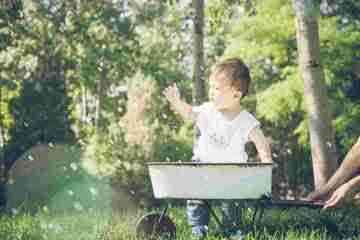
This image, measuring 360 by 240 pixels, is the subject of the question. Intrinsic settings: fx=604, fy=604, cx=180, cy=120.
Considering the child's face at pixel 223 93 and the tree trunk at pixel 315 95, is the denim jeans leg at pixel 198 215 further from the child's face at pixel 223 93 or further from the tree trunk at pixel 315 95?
the tree trunk at pixel 315 95

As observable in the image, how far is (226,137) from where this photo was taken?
3.85 m

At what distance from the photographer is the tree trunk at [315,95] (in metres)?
→ 5.21

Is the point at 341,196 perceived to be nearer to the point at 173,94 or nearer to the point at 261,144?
the point at 261,144

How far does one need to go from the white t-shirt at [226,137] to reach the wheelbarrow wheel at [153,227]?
487mm

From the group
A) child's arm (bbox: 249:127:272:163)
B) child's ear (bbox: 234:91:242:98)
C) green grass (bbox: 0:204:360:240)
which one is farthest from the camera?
green grass (bbox: 0:204:360:240)

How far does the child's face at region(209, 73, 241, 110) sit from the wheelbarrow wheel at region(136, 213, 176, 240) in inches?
32.6

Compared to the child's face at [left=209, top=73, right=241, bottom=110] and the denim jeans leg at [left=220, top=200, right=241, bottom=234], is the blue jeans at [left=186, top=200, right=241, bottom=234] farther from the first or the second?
the child's face at [left=209, top=73, right=241, bottom=110]

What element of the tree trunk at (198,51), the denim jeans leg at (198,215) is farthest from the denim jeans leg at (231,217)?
the tree trunk at (198,51)

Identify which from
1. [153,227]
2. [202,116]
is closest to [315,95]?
[202,116]

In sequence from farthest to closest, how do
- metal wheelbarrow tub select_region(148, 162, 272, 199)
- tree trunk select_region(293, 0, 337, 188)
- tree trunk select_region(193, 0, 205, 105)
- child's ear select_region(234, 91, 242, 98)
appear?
tree trunk select_region(193, 0, 205, 105)
tree trunk select_region(293, 0, 337, 188)
child's ear select_region(234, 91, 242, 98)
metal wheelbarrow tub select_region(148, 162, 272, 199)

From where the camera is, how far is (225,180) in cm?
340

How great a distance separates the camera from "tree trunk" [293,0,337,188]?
5215 millimetres

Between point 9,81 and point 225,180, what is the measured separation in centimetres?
760

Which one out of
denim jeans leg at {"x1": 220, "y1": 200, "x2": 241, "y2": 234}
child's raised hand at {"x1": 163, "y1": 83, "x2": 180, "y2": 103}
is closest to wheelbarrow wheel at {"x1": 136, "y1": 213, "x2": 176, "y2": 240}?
denim jeans leg at {"x1": 220, "y1": 200, "x2": 241, "y2": 234}
